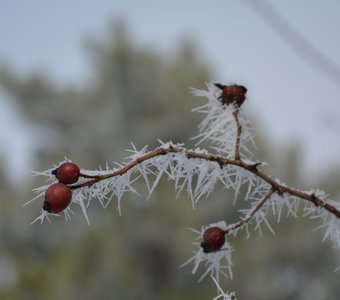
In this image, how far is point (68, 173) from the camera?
2.60ft

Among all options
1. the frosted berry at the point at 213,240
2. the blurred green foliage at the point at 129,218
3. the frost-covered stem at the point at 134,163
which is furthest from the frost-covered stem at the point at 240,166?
the blurred green foliage at the point at 129,218

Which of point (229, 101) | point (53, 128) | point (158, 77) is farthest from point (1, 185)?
point (229, 101)

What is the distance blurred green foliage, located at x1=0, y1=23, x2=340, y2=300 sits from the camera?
10125 mm

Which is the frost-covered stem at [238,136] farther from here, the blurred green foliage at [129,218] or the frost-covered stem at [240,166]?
the blurred green foliage at [129,218]

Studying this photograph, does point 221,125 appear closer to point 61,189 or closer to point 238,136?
point 238,136

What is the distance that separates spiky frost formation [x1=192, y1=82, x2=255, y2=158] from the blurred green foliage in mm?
8966

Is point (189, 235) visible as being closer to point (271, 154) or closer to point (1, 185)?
point (271, 154)

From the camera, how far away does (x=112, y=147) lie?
1327cm

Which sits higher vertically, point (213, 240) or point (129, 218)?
point (213, 240)

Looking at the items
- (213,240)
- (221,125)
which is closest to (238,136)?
(221,125)

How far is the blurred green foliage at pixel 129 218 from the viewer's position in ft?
33.2

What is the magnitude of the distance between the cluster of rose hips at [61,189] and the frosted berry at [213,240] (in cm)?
23

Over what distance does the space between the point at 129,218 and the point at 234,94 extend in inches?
415

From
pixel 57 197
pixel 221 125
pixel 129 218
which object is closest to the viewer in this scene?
pixel 57 197
